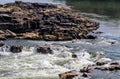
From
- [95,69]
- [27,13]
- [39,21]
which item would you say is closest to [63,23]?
[39,21]

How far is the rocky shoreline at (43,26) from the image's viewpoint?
55016 mm

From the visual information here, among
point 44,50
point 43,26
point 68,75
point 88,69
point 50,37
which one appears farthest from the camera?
point 43,26

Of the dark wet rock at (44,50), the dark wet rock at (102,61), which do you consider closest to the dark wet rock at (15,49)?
the dark wet rock at (44,50)

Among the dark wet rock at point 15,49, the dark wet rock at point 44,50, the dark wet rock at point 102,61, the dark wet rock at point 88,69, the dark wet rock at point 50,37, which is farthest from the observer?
the dark wet rock at point 50,37

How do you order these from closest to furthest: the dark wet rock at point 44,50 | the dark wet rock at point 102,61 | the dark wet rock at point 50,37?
the dark wet rock at point 102,61 < the dark wet rock at point 44,50 < the dark wet rock at point 50,37

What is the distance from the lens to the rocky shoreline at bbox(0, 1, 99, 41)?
55016 mm

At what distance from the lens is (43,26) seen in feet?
193

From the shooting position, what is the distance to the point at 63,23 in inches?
2427

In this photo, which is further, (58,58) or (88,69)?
(58,58)

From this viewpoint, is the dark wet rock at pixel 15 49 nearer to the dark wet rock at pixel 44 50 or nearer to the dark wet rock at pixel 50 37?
the dark wet rock at pixel 44 50

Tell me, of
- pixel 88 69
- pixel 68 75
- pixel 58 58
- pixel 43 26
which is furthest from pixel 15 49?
pixel 43 26

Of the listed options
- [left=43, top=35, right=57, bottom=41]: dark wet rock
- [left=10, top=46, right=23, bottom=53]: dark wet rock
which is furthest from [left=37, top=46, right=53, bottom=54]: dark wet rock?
[left=43, top=35, right=57, bottom=41]: dark wet rock

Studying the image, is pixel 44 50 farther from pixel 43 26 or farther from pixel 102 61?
pixel 43 26

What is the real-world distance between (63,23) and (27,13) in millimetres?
8766
